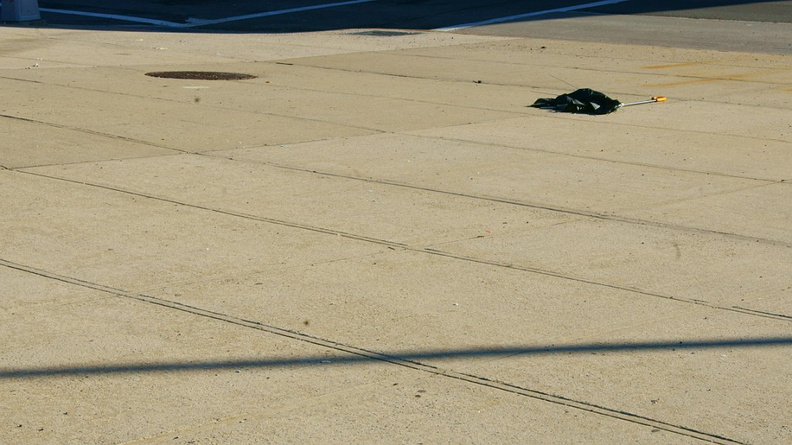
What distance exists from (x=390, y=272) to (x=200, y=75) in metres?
10.3

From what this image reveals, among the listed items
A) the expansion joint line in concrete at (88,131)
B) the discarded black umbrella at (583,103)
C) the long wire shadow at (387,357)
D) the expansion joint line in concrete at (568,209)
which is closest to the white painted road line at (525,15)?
the discarded black umbrella at (583,103)

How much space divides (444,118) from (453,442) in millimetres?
8516

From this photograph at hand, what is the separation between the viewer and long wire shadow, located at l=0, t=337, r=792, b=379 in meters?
5.19

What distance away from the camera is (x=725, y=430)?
184 inches

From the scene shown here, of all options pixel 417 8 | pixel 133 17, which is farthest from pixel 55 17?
pixel 417 8

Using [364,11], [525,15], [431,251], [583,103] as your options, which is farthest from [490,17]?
[431,251]

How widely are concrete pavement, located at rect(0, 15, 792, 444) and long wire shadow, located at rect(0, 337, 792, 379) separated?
0.02 m

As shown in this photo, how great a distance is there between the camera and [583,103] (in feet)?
44.1

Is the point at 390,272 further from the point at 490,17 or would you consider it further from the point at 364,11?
the point at 364,11

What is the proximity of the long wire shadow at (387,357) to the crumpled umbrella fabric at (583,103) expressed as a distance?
7.83 metres

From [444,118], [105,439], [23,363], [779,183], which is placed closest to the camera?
[105,439]

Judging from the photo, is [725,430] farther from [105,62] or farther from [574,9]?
[574,9]

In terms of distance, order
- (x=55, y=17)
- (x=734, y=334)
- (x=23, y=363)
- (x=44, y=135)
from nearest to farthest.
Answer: (x=23, y=363)
(x=734, y=334)
(x=44, y=135)
(x=55, y=17)

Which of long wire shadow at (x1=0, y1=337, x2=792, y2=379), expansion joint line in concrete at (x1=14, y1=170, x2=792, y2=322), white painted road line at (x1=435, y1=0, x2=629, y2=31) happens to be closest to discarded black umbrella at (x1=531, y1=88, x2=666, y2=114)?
expansion joint line in concrete at (x1=14, y1=170, x2=792, y2=322)
